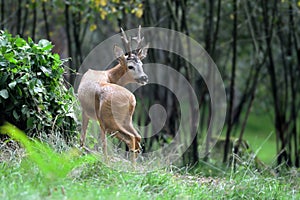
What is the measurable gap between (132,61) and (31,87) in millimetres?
1378

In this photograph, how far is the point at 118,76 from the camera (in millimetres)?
6801

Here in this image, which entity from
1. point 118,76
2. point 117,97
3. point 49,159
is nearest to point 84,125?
point 118,76

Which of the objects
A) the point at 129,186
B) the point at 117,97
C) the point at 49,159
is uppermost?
the point at 117,97

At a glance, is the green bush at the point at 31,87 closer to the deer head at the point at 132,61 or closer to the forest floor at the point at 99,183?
the forest floor at the point at 99,183

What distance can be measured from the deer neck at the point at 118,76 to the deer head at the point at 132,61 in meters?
0.05

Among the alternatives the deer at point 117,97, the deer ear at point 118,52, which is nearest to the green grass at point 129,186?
the deer at point 117,97

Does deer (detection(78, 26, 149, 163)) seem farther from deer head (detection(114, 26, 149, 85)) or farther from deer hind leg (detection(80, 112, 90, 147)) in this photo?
deer hind leg (detection(80, 112, 90, 147))

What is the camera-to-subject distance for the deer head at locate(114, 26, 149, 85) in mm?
6539

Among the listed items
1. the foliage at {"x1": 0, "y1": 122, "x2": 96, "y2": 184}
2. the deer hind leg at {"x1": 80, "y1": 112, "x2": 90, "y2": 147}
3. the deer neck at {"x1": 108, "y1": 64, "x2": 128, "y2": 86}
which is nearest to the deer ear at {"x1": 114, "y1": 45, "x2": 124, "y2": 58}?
the deer neck at {"x1": 108, "y1": 64, "x2": 128, "y2": 86}

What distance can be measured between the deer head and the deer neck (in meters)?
0.05

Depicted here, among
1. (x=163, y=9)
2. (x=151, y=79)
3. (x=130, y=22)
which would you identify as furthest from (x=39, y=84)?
(x=163, y=9)

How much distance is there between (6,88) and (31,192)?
2410 millimetres

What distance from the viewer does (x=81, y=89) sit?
6750 mm

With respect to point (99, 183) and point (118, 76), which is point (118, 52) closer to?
point (118, 76)
